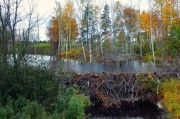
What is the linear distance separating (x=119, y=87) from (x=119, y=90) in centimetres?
16

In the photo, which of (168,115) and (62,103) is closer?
(62,103)

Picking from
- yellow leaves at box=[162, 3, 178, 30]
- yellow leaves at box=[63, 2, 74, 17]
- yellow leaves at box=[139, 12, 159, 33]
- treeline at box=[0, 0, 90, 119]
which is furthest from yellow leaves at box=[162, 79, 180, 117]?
yellow leaves at box=[63, 2, 74, 17]

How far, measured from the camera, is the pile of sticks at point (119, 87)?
683 inches

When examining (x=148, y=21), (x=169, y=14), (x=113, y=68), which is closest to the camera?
(x=113, y=68)

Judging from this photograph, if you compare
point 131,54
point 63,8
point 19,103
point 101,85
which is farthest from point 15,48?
point 63,8

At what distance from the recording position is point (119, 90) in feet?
57.7

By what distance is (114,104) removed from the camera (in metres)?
17.5

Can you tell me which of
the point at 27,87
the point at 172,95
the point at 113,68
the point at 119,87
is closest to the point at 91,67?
the point at 113,68

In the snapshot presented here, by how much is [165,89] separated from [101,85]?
10.1 ft

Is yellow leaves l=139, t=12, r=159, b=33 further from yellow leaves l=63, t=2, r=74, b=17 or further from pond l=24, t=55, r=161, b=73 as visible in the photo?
pond l=24, t=55, r=161, b=73

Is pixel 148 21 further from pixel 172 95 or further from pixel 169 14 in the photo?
pixel 172 95

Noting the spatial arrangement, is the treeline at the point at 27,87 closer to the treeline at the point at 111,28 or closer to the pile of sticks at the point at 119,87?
the pile of sticks at the point at 119,87

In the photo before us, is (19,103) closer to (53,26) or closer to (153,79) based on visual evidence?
(153,79)

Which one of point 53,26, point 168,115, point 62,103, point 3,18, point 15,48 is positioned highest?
point 53,26
